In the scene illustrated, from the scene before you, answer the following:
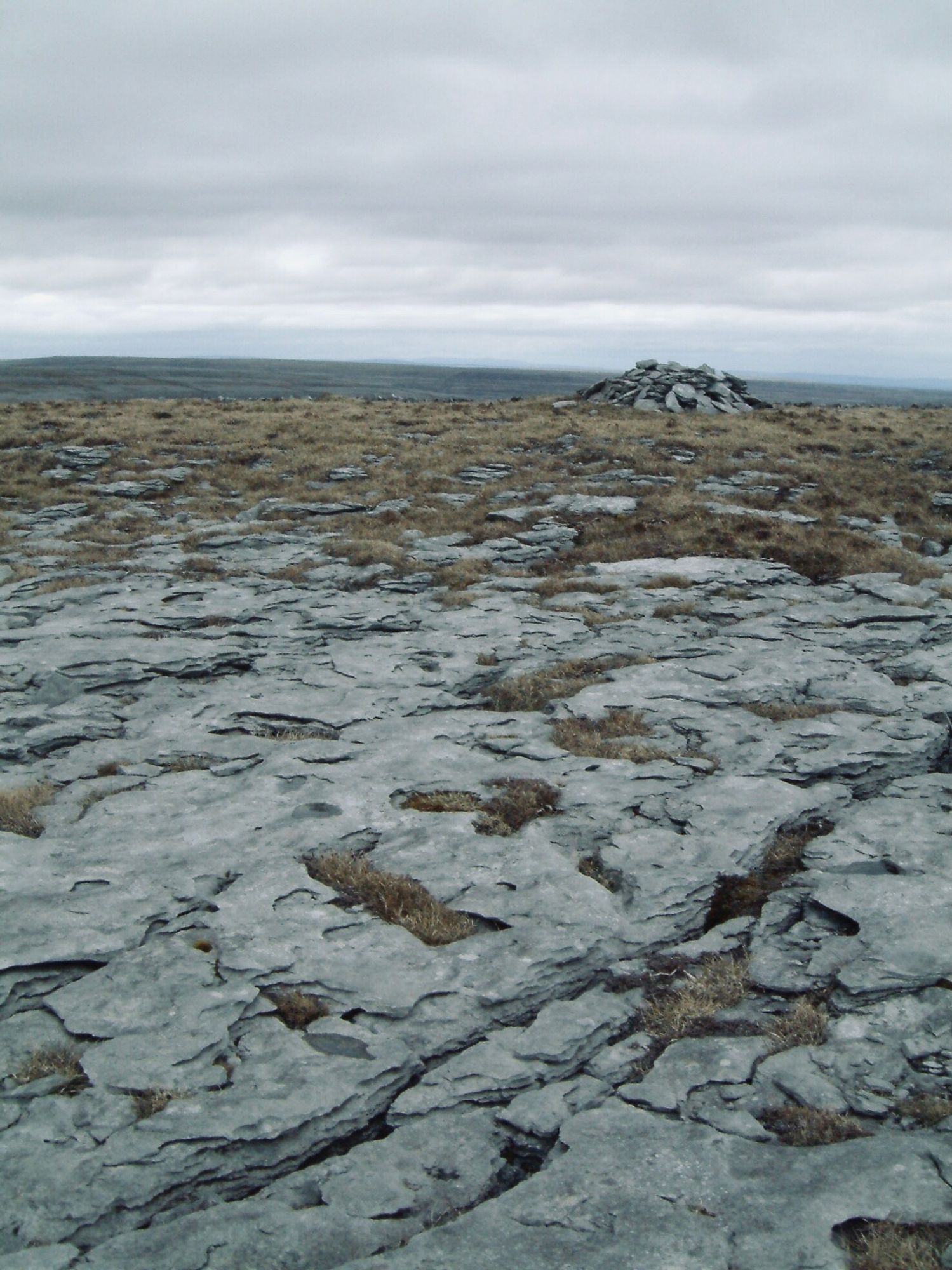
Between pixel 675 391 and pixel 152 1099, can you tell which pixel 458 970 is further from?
pixel 675 391

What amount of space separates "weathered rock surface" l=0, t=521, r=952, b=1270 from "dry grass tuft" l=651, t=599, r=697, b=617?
11.2 feet

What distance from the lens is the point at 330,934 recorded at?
27.8 ft

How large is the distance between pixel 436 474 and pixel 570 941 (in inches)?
1028

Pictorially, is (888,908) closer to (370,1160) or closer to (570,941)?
(570,941)

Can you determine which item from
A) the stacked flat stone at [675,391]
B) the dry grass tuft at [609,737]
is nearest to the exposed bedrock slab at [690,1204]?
the dry grass tuft at [609,737]

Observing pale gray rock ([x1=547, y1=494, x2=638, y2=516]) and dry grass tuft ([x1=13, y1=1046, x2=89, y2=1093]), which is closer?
dry grass tuft ([x1=13, y1=1046, x2=89, y2=1093])

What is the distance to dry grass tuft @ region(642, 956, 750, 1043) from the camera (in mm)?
7441

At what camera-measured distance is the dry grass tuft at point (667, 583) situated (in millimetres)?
21094

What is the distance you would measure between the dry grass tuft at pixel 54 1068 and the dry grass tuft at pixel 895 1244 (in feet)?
17.9

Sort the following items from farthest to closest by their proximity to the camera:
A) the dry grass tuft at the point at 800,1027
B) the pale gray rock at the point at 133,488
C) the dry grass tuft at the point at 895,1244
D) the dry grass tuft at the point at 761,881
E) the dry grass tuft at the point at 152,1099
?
the pale gray rock at the point at 133,488 → the dry grass tuft at the point at 761,881 → the dry grass tuft at the point at 800,1027 → the dry grass tuft at the point at 152,1099 → the dry grass tuft at the point at 895,1244

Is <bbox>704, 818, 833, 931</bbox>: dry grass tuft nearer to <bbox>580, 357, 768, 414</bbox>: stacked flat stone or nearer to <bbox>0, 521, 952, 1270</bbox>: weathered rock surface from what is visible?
<bbox>0, 521, 952, 1270</bbox>: weathered rock surface

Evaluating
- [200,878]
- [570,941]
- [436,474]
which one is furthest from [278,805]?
[436,474]

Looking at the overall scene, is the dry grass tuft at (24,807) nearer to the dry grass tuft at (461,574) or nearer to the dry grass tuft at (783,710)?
the dry grass tuft at (783,710)

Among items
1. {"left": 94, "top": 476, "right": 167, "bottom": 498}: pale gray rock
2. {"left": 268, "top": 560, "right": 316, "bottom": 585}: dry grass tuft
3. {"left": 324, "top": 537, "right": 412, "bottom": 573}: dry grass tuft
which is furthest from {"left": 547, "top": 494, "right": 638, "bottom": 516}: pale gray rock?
{"left": 94, "top": 476, "right": 167, "bottom": 498}: pale gray rock
